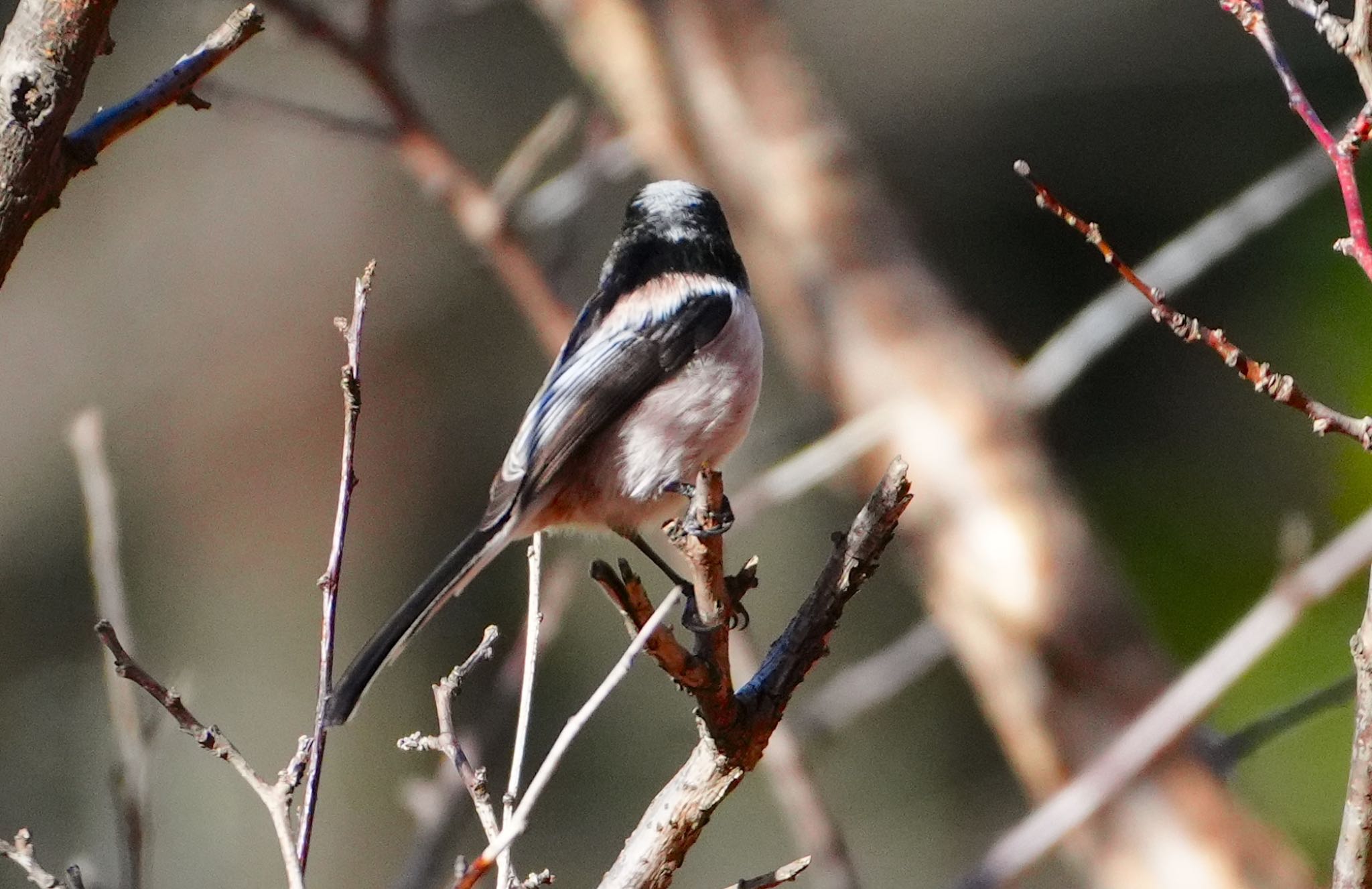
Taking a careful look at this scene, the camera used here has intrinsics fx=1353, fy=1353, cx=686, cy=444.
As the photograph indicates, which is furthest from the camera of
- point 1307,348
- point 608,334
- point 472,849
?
point 472,849

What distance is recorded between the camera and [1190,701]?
2.26 metres

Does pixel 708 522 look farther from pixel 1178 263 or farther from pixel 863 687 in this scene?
pixel 1178 263

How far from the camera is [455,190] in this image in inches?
119

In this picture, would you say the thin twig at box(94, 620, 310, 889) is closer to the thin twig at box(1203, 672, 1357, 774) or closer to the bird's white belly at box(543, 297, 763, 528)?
the bird's white belly at box(543, 297, 763, 528)

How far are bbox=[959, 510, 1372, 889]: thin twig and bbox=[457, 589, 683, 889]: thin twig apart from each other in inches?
41.3

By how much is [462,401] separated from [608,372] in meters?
3.78

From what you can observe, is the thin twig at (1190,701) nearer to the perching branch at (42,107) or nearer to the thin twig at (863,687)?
the thin twig at (863,687)

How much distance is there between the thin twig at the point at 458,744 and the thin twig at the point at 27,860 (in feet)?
1.06

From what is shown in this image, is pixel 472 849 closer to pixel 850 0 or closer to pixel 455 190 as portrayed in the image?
pixel 455 190

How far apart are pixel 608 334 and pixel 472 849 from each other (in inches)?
112

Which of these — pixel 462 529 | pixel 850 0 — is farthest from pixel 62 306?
pixel 850 0

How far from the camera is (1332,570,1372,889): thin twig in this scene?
119cm

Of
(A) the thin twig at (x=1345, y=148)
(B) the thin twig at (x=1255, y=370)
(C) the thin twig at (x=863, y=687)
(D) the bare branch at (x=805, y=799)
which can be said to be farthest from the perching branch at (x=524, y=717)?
(C) the thin twig at (x=863, y=687)

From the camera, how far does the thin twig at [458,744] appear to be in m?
1.30
